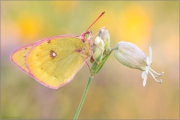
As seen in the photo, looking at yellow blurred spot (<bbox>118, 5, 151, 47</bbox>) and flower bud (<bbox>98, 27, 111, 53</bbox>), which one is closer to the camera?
flower bud (<bbox>98, 27, 111, 53</bbox>)

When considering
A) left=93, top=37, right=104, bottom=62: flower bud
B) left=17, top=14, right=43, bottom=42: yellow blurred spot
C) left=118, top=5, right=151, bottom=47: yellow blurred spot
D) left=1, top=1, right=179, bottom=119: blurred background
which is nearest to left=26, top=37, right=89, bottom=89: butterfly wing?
left=93, top=37, right=104, bottom=62: flower bud

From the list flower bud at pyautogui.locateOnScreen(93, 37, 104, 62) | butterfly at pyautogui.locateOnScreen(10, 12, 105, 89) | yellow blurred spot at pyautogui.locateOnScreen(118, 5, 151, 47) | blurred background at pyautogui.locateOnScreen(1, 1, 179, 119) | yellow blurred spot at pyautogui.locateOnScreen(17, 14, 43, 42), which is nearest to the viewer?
flower bud at pyautogui.locateOnScreen(93, 37, 104, 62)

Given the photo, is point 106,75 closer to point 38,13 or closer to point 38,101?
point 38,101

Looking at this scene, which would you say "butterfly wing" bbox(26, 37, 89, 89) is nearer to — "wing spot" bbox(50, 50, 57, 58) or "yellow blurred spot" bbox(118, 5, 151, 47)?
"wing spot" bbox(50, 50, 57, 58)

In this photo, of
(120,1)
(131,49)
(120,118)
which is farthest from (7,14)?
(131,49)

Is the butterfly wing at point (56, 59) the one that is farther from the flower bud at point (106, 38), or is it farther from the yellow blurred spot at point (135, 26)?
the yellow blurred spot at point (135, 26)

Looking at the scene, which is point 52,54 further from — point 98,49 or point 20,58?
point 98,49

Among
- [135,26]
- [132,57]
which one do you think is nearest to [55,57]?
[132,57]

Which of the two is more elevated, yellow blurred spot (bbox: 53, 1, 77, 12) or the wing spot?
yellow blurred spot (bbox: 53, 1, 77, 12)
